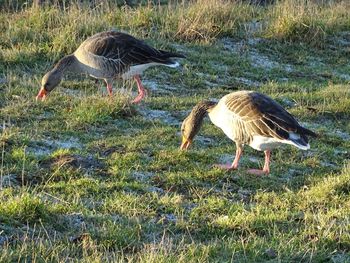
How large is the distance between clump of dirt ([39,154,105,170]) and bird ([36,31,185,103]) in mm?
2549

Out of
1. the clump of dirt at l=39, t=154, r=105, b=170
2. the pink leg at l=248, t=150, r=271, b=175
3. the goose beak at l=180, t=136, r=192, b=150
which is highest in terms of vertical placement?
the clump of dirt at l=39, t=154, r=105, b=170

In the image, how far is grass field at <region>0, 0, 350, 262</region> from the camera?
202 inches

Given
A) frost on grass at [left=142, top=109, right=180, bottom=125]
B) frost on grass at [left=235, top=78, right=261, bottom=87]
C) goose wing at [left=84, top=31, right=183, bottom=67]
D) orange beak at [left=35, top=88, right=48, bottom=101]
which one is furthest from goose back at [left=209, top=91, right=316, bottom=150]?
frost on grass at [left=235, top=78, right=261, bottom=87]

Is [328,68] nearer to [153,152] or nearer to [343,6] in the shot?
[343,6]

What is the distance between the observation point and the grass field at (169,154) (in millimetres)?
5141

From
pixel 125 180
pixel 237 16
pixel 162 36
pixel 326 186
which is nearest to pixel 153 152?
pixel 125 180

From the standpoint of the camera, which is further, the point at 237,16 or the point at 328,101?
the point at 237,16

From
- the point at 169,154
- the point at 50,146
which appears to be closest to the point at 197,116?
the point at 169,154

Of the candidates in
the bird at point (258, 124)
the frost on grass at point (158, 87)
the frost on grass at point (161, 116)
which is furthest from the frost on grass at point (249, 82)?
the bird at point (258, 124)

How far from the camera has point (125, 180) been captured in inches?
268

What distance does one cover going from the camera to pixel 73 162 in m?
7.07

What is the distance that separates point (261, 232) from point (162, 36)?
8.84 meters

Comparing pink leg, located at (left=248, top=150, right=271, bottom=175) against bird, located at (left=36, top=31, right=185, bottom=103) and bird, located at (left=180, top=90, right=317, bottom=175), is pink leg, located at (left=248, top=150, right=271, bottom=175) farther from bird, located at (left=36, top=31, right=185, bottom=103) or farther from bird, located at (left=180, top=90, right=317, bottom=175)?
bird, located at (left=36, top=31, right=185, bottom=103)

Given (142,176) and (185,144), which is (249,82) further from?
(142,176)
